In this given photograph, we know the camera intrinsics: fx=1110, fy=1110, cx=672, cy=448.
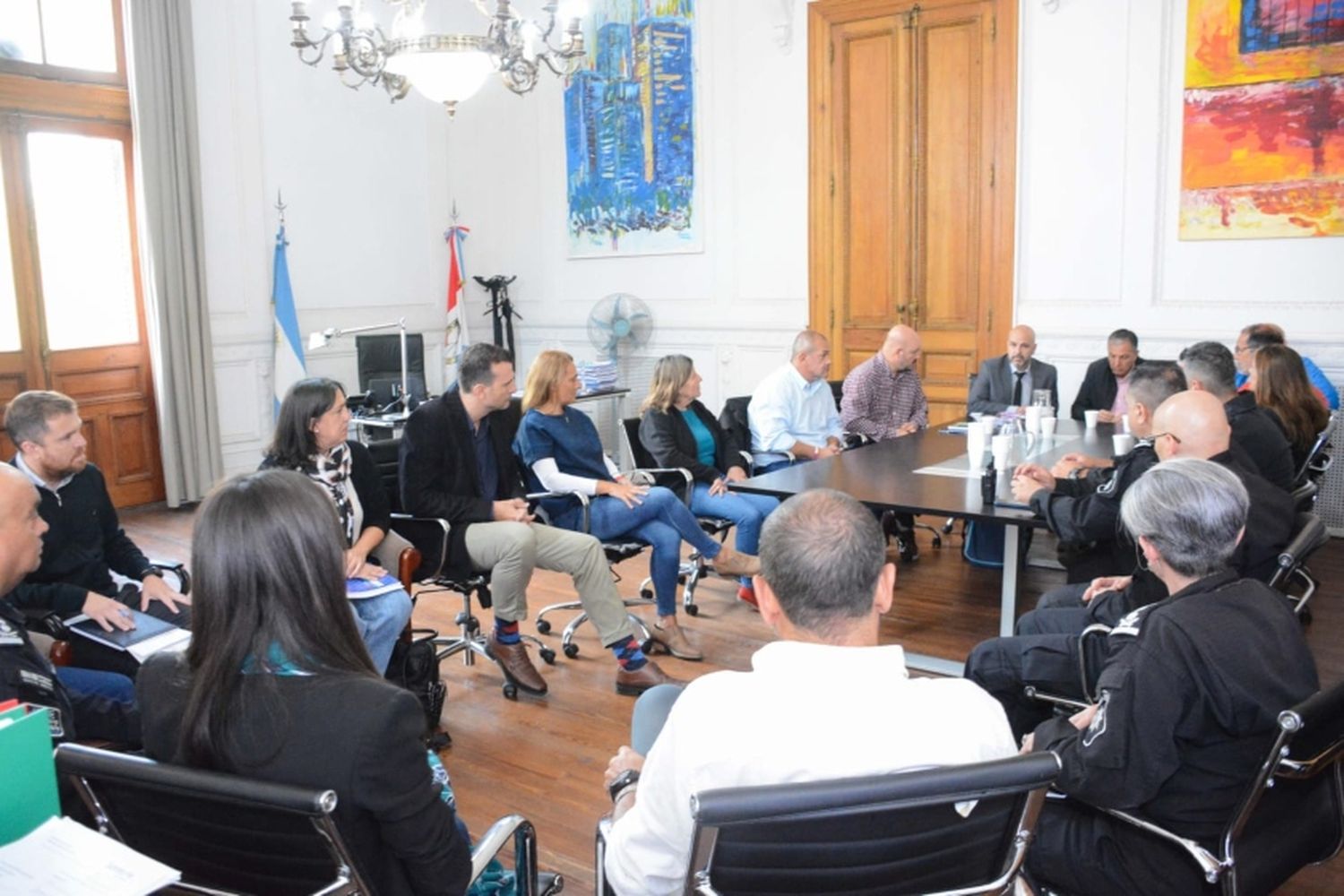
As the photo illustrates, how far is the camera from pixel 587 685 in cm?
404

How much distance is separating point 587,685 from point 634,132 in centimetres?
517

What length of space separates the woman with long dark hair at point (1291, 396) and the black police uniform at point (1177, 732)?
2.71 meters

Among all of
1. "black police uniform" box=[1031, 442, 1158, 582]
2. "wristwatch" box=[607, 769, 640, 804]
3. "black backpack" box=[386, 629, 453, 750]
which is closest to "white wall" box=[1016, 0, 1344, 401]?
"black police uniform" box=[1031, 442, 1158, 582]

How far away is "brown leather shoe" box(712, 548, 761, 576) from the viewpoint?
4.63 m

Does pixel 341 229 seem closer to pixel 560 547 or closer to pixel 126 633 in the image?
pixel 560 547

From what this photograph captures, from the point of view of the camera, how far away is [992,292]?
6.78 metres

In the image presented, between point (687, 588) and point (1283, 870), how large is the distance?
311 centimetres

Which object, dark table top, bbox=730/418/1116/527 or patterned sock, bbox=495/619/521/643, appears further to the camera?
patterned sock, bbox=495/619/521/643

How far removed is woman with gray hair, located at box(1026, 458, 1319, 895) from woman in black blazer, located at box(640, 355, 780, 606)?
2695 millimetres

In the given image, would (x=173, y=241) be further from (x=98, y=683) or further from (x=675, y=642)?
(x=98, y=683)

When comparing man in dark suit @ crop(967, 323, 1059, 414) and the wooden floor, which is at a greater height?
man in dark suit @ crop(967, 323, 1059, 414)

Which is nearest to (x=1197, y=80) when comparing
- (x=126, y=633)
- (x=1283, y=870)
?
(x=1283, y=870)

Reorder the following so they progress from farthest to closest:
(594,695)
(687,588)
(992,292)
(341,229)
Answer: (341,229) < (992,292) < (687,588) < (594,695)

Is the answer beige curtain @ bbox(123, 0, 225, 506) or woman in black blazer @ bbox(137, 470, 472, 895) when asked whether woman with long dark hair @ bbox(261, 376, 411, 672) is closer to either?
woman in black blazer @ bbox(137, 470, 472, 895)
